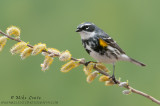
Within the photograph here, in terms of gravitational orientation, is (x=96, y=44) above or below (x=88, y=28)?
below

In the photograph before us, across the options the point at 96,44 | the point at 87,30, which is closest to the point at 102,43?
the point at 96,44

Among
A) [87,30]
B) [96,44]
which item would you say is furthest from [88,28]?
[96,44]

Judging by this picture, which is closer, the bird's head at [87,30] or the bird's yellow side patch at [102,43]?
the bird's head at [87,30]

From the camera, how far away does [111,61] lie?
4594 millimetres

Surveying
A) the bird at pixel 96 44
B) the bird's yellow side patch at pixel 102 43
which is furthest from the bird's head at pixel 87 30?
the bird's yellow side patch at pixel 102 43

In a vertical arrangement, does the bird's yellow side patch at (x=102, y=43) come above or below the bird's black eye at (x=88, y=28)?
below

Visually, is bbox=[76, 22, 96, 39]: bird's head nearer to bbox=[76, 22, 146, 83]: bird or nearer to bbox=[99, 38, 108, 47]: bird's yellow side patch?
bbox=[76, 22, 146, 83]: bird

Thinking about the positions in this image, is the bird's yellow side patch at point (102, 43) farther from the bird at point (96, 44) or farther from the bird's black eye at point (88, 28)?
the bird's black eye at point (88, 28)

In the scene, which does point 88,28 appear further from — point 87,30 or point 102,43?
point 102,43

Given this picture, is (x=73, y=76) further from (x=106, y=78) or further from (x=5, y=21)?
(x=106, y=78)

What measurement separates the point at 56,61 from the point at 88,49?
2.11 m

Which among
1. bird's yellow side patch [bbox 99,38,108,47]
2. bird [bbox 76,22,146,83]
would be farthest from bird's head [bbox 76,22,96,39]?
bird's yellow side patch [bbox 99,38,108,47]

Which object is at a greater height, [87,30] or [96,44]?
[87,30]

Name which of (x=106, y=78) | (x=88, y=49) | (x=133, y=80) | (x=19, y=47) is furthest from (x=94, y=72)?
(x=133, y=80)
